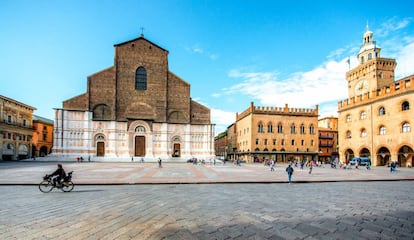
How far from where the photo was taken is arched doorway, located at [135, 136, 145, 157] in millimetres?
44000

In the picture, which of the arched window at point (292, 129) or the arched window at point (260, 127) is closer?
the arched window at point (260, 127)

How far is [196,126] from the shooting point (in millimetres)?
46438

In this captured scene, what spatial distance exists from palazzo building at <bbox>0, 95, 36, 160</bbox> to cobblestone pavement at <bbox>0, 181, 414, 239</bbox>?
4330 centimetres

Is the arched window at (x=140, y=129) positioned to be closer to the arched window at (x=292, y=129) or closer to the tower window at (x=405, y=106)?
the arched window at (x=292, y=129)

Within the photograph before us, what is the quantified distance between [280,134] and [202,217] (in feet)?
154

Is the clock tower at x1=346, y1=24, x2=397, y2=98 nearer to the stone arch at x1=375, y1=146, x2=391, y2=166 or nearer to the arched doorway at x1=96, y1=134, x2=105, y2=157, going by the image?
the stone arch at x1=375, y1=146, x2=391, y2=166

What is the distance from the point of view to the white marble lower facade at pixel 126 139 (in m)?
41.1

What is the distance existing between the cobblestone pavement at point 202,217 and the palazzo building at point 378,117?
31.3m

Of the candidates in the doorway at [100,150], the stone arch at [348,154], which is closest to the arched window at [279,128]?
the stone arch at [348,154]

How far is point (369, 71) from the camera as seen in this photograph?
50812 millimetres

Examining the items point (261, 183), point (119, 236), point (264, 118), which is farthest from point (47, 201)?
point (264, 118)

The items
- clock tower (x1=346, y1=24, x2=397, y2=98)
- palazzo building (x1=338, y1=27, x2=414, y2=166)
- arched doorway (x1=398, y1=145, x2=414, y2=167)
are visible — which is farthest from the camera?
clock tower (x1=346, y1=24, x2=397, y2=98)

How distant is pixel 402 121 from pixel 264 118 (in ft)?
75.4

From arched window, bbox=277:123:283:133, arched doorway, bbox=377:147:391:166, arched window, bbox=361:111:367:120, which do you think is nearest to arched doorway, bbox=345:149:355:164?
arched doorway, bbox=377:147:391:166
